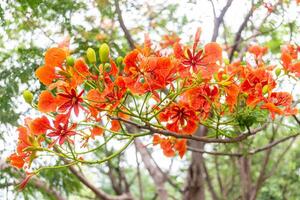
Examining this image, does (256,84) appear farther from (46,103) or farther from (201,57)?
(46,103)

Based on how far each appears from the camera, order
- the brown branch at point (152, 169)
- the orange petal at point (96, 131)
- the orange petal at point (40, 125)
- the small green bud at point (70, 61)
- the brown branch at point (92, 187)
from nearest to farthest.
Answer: the small green bud at point (70, 61) < the orange petal at point (40, 125) < the orange petal at point (96, 131) < the brown branch at point (92, 187) < the brown branch at point (152, 169)

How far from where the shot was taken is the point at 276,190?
20.0 ft

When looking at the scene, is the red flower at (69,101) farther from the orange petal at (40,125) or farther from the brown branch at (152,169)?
the brown branch at (152,169)

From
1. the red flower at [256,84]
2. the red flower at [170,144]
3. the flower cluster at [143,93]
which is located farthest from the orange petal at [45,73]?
the red flower at [170,144]

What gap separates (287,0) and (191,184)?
1564mm

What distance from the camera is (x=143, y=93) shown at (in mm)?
1484

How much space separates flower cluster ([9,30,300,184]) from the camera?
1469 mm

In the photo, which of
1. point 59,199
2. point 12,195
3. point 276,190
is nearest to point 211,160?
point 276,190

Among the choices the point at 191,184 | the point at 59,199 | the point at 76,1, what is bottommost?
the point at 59,199

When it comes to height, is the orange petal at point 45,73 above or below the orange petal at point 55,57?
below

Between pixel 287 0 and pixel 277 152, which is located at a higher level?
pixel 277 152

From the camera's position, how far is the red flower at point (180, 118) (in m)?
1.67

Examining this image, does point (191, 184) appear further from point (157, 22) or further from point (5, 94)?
point (5, 94)

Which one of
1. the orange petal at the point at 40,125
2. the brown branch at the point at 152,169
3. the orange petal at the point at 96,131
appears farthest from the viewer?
the brown branch at the point at 152,169
